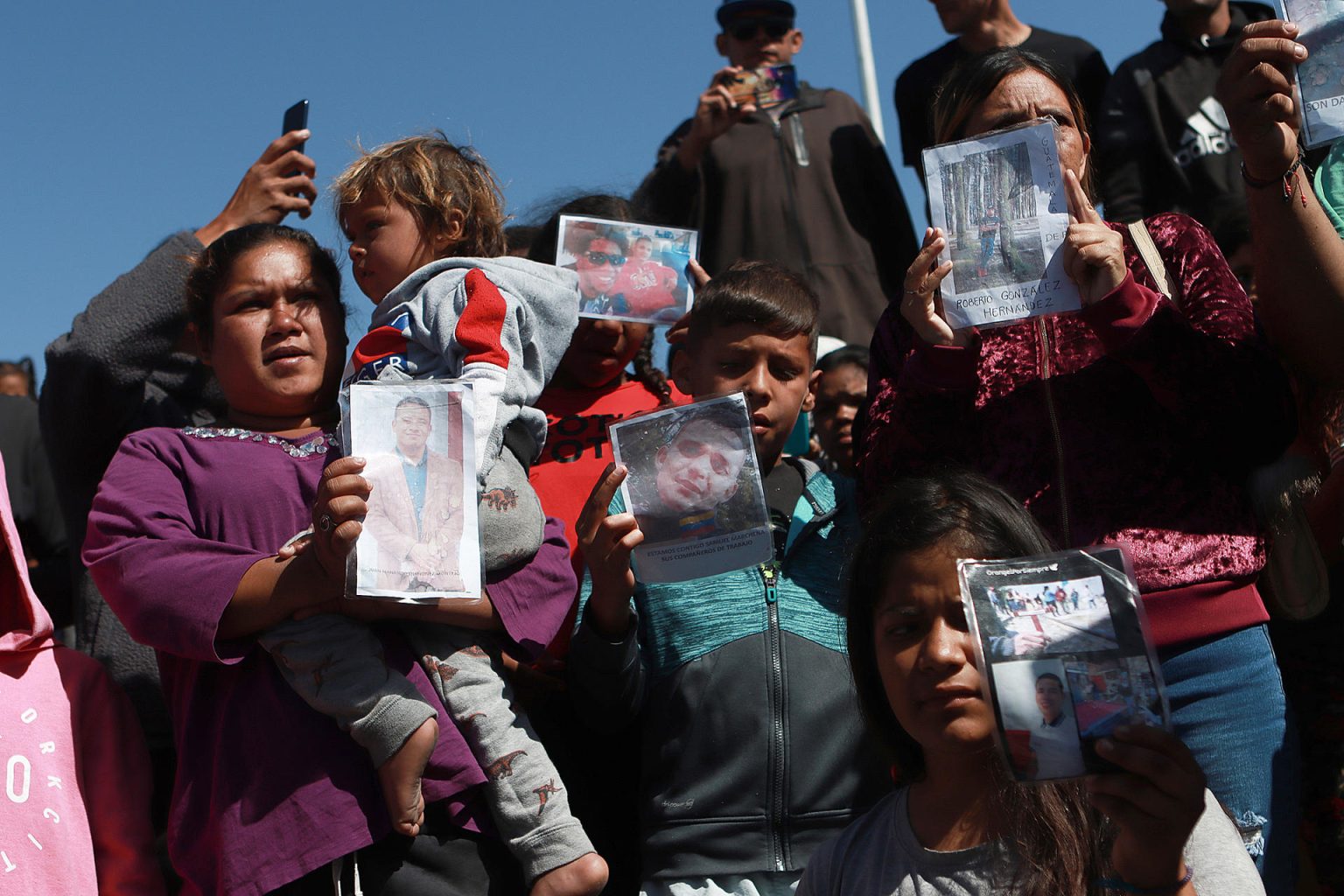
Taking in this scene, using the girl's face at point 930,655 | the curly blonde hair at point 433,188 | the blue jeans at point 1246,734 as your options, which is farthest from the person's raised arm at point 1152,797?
the curly blonde hair at point 433,188

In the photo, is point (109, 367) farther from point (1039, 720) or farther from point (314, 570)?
point (1039, 720)

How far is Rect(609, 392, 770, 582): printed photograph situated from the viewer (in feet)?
9.36

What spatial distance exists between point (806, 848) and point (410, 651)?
966 millimetres

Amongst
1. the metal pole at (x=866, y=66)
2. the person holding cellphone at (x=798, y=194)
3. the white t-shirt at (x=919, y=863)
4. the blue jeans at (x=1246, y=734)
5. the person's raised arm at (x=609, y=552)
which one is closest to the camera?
the white t-shirt at (x=919, y=863)

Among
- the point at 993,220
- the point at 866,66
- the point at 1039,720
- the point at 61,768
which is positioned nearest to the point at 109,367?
the point at 61,768

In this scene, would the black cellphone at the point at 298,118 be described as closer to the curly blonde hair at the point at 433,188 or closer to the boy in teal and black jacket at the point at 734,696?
the curly blonde hair at the point at 433,188

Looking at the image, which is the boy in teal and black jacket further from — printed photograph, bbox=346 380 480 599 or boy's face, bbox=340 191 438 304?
boy's face, bbox=340 191 438 304

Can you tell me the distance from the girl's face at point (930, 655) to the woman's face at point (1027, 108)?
1.06 metres

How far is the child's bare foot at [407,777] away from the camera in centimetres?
256

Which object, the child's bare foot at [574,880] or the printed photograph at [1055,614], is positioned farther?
the child's bare foot at [574,880]

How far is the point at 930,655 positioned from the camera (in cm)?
223

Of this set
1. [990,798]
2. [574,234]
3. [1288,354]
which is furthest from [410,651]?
[1288,354]

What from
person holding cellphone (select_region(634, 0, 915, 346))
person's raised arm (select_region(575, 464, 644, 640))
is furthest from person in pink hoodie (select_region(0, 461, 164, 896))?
person holding cellphone (select_region(634, 0, 915, 346))

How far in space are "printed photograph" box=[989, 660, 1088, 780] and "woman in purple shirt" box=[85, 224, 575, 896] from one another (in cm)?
126
